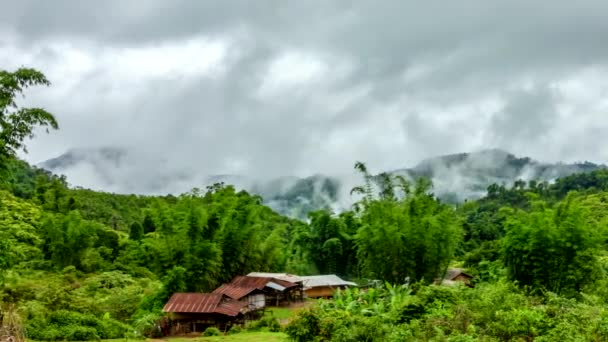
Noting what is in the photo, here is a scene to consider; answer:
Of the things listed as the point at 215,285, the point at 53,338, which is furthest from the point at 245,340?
the point at 215,285

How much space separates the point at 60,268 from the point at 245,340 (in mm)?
20920

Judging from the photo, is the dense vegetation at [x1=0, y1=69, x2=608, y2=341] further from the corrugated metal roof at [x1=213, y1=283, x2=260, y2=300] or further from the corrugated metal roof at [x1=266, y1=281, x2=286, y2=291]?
the corrugated metal roof at [x1=266, y1=281, x2=286, y2=291]

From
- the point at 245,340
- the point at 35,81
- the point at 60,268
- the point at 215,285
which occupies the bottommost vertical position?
the point at 245,340

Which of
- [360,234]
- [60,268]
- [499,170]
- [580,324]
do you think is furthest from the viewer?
[499,170]

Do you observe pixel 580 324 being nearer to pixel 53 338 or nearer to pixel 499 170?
pixel 53 338

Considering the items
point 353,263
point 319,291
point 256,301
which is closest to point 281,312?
point 256,301

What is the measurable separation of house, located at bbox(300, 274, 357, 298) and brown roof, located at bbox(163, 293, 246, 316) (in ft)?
32.2

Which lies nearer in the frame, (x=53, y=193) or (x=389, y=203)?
(x=389, y=203)

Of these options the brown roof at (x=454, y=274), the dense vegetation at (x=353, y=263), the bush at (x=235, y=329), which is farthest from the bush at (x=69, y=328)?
the brown roof at (x=454, y=274)

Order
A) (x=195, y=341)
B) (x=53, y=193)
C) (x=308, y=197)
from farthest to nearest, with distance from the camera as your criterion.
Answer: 1. (x=308, y=197)
2. (x=53, y=193)
3. (x=195, y=341)

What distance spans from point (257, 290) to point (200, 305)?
16.7ft

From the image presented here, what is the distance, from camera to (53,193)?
37781mm

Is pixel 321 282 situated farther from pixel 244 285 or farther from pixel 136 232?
pixel 136 232

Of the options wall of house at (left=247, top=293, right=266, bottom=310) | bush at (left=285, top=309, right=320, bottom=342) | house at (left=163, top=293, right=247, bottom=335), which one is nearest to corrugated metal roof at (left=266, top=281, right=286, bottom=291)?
wall of house at (left=247, top=293, right=266, bottom=310)
